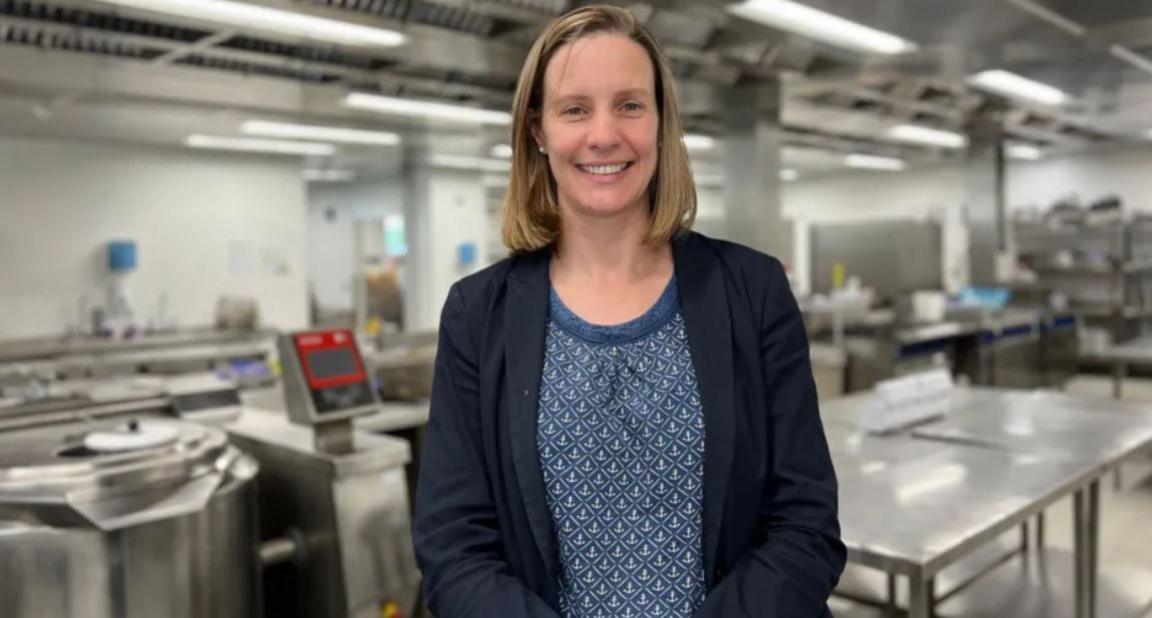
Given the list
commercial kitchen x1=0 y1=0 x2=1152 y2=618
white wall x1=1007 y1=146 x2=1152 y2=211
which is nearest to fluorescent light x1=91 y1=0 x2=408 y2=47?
commercial kitchen x1=0 y1=0 x2=1152 y2=618

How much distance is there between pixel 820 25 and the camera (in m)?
3.45

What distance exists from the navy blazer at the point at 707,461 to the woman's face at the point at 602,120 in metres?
0.15

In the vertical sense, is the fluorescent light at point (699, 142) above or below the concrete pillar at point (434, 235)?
above

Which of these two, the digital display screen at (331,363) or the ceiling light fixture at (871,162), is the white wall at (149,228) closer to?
the digital display screen at (331,363)

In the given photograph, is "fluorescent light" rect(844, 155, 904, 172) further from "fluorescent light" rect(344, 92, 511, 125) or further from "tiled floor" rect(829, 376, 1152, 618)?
"tiled floor" rect(829, 376, 1152, 618)

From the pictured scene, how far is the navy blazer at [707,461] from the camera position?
1007 millimetres

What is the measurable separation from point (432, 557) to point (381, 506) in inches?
49.5

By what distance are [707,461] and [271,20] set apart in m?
2.70

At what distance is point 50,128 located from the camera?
6.00 meters

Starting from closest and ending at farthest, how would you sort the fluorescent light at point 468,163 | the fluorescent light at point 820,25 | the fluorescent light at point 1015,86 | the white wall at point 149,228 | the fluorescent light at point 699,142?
the fluorescent light at point 820,25 < the fluorescent light at point 1015,86 < the white wall at point 149,228 < the fluorescent light at point 699,142 < the fluorescent light at point 468,163

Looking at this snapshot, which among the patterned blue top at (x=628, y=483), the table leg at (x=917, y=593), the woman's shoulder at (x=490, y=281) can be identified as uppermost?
the woman's shoulder at (x=490, y=281)

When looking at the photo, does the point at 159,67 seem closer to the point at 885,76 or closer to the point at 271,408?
the point at 271,408

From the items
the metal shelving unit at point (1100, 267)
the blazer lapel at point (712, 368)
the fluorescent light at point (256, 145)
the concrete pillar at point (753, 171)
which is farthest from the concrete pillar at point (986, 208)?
the blazer lapel at point (712, 368)

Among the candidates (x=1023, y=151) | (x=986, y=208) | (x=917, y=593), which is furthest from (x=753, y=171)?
(x=1023, y=151)
